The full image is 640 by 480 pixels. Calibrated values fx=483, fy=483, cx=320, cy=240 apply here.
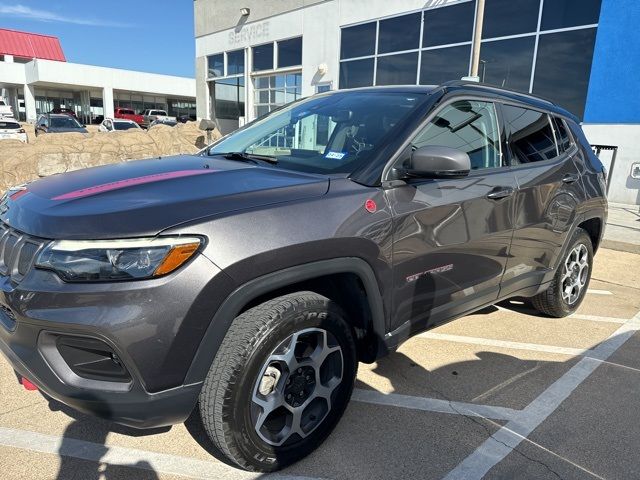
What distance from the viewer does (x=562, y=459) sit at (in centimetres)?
246

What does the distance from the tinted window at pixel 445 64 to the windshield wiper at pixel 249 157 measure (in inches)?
419

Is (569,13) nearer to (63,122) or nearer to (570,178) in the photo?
(570,178)

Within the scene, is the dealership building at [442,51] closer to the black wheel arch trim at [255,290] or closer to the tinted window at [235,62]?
the tinted window at [235,62]

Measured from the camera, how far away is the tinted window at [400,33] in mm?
13523

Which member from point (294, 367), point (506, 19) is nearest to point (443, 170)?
point (294, 367)

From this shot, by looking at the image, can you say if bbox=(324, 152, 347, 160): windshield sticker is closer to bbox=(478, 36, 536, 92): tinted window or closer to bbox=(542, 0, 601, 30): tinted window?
bbox=(478, 36, 536, 92): tinted window

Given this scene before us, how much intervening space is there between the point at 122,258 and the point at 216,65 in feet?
71.1

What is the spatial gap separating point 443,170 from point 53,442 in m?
2.38

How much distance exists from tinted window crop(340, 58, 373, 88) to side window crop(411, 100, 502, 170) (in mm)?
12055

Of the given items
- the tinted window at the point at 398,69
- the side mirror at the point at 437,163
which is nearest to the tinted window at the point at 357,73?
the tinted window at the point at 398,69

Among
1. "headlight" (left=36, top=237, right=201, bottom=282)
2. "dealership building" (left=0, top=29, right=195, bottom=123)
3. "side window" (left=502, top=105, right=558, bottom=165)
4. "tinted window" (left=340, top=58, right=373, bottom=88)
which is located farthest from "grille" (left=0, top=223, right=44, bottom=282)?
"dealership building" (left=0, top=29, right=195, bottom=123)

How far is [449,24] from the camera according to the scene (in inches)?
499

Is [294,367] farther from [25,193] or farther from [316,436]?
[25,193]

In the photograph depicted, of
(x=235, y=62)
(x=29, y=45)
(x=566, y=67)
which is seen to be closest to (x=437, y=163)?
Result: (x=566, y=67)
